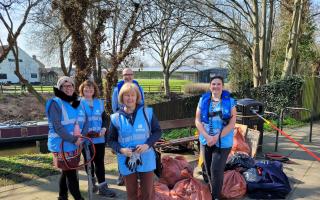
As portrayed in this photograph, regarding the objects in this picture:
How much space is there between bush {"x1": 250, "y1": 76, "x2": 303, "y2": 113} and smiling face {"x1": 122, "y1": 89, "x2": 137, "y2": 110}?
10046 millimetres

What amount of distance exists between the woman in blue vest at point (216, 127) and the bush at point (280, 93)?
8.98m

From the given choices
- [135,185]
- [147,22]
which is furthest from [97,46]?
[135,185]

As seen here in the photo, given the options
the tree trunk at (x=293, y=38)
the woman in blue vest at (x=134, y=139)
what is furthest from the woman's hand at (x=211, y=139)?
the tree trunk at (x=293, y=38)

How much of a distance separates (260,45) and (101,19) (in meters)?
8.63

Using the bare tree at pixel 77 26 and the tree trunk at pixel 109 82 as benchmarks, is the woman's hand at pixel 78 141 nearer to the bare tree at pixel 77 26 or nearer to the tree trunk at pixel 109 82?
the bare tree at pixel 77 26

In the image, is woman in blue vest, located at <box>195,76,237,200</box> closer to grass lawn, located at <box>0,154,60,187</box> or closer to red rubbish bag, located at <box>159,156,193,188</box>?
red rubbish bag, located at <box>159,156,193,188</box>

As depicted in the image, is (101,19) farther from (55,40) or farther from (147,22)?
(55,40)

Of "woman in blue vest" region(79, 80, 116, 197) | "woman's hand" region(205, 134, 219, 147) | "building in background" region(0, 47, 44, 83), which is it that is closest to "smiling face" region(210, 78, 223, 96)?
"woman's hand" region(205, 134, 219, 147)

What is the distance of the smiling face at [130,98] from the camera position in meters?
3.17

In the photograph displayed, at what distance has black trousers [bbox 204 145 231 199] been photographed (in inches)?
154

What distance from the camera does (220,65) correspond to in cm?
3656

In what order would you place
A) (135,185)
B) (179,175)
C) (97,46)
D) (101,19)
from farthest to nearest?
(97,46) < (101,19) < (179,175) < (135,185)

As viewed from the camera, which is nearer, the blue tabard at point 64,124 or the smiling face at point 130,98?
the smiling face at point 130,98

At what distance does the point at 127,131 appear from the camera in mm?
3205
